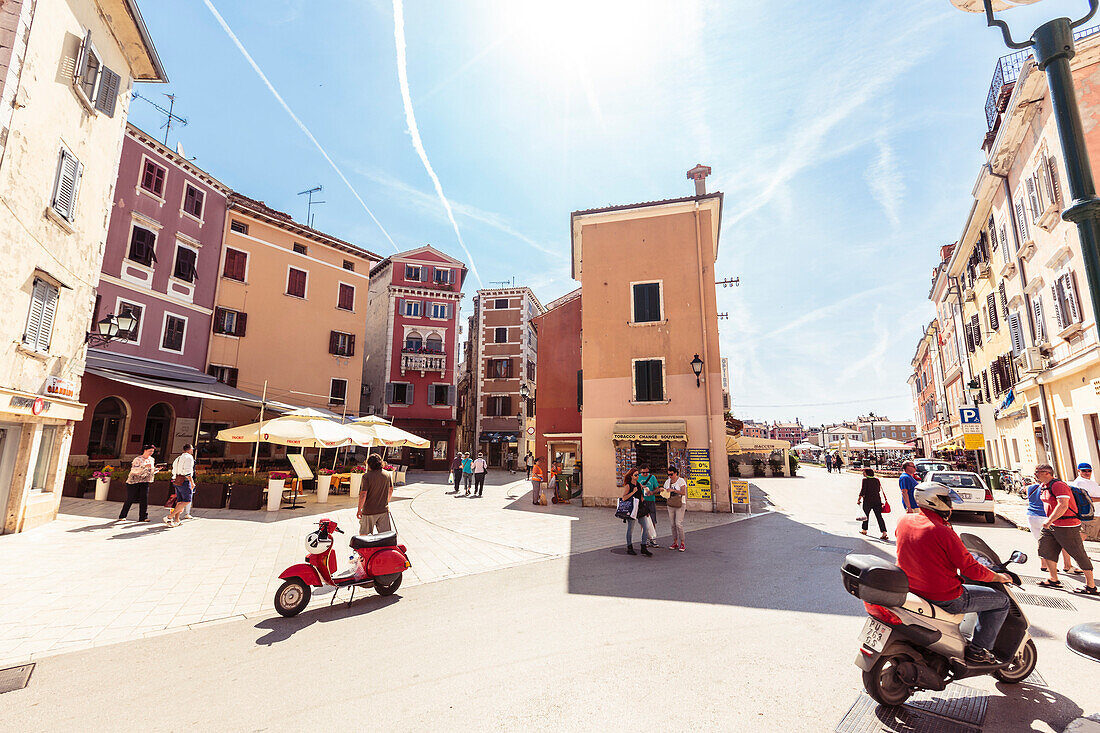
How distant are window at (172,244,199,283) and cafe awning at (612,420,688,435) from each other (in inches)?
782

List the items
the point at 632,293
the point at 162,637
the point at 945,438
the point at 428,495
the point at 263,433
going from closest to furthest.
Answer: the point at 162,637 < the point at 263,433 < the point at 632,293 < the point at 428,495 < the point at 945,438

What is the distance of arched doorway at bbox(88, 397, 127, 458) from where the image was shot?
Result: 665 inches

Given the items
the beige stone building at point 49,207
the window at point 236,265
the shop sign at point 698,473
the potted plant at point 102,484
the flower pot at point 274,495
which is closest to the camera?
the beige stone building at point 49,207

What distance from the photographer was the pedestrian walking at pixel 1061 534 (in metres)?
6.33

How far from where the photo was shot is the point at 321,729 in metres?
3.21

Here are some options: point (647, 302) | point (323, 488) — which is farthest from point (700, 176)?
point (323, 488)

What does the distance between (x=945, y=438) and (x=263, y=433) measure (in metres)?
43.0

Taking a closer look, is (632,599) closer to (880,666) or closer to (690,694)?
(690,694)

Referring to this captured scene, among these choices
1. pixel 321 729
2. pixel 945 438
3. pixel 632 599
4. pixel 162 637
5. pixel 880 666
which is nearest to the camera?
pixel 321 729

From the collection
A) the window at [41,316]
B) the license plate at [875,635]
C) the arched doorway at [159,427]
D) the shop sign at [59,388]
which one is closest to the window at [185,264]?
the arched doorway at [159,427]

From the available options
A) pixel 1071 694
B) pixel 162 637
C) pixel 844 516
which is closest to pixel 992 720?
pixel 1071 694

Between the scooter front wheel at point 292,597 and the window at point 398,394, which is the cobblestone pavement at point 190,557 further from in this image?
the window at point 398,394

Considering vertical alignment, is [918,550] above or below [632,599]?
above

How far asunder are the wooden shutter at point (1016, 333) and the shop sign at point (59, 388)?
89.4 ft
